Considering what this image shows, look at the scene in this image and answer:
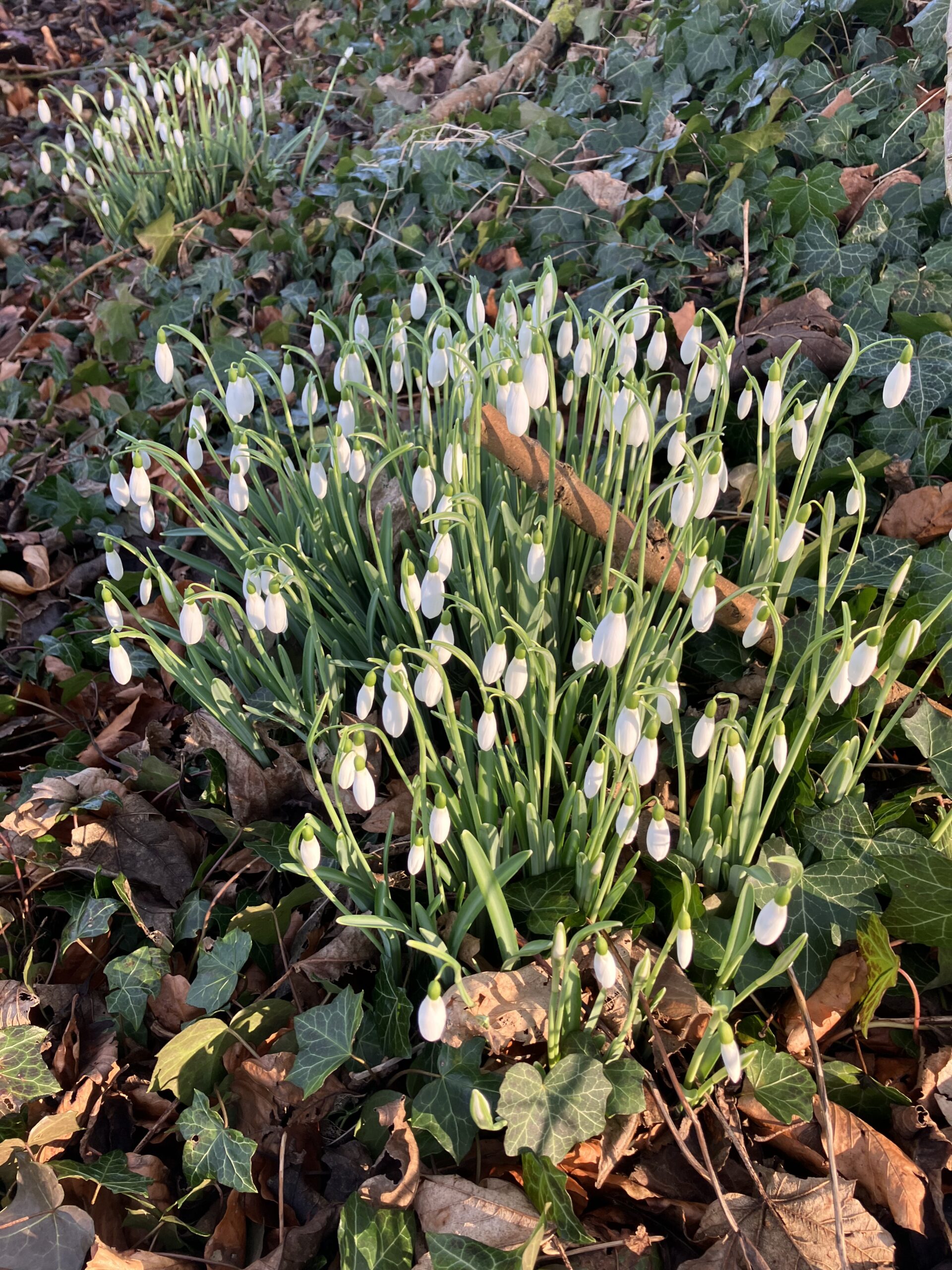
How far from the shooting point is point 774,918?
3.24ft

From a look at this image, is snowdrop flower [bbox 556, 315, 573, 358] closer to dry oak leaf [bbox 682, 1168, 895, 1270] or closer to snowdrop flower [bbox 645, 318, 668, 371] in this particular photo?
snowdrop flower [bbox 645, 318, 668, 371]

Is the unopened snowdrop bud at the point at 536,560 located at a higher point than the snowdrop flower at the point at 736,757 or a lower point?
higher

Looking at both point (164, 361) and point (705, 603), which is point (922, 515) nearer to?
point (705, 603)

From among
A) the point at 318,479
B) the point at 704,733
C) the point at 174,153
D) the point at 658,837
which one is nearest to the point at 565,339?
the point at 318,479

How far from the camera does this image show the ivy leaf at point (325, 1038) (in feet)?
4.14

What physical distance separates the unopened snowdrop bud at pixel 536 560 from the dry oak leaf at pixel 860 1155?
0.76 metres

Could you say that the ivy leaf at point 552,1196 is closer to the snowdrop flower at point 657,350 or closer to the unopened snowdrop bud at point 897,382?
the unopened snowdrop bud at point 897,382

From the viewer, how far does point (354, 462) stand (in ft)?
4.91

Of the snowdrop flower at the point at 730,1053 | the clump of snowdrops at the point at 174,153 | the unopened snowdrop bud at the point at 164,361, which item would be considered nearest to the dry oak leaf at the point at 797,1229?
the snowdrop flower at the point at 730,1053

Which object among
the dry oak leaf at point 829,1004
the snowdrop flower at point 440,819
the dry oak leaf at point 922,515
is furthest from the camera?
the dry oak leaf at point 922,515

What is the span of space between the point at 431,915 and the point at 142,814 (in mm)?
775

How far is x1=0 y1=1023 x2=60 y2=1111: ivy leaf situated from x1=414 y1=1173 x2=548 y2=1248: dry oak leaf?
1.90ft

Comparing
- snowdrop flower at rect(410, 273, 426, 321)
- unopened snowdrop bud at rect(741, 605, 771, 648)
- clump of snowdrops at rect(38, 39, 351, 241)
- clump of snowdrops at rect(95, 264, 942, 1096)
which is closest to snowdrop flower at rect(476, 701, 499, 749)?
clump of snowdrops at rect(95, 264, 942, 1096)

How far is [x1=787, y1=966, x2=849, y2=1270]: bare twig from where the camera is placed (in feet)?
3.46
